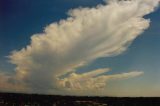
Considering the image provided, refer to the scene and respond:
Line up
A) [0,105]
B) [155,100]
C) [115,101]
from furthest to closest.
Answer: [115,101]
[0,105]
[155,100]

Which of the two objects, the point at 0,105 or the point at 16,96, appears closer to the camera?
the point at 0,105

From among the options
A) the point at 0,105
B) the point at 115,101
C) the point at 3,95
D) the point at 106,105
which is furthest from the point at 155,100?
the point at 3,95

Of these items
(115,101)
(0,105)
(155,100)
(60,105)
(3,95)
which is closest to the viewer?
(155,100)

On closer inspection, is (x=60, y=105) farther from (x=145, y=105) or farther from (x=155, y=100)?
(x=155, y=100)

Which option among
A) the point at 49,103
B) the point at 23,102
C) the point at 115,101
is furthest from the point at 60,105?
the point at 115,101

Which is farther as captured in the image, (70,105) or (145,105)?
(70,105)

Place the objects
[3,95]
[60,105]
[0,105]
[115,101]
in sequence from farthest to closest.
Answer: [60,105]
[3,95]
[115,101]
[0,105]

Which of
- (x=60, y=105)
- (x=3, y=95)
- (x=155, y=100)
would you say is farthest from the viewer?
(x=60, y=105)

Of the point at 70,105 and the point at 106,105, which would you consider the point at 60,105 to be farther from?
the point at 106,105
